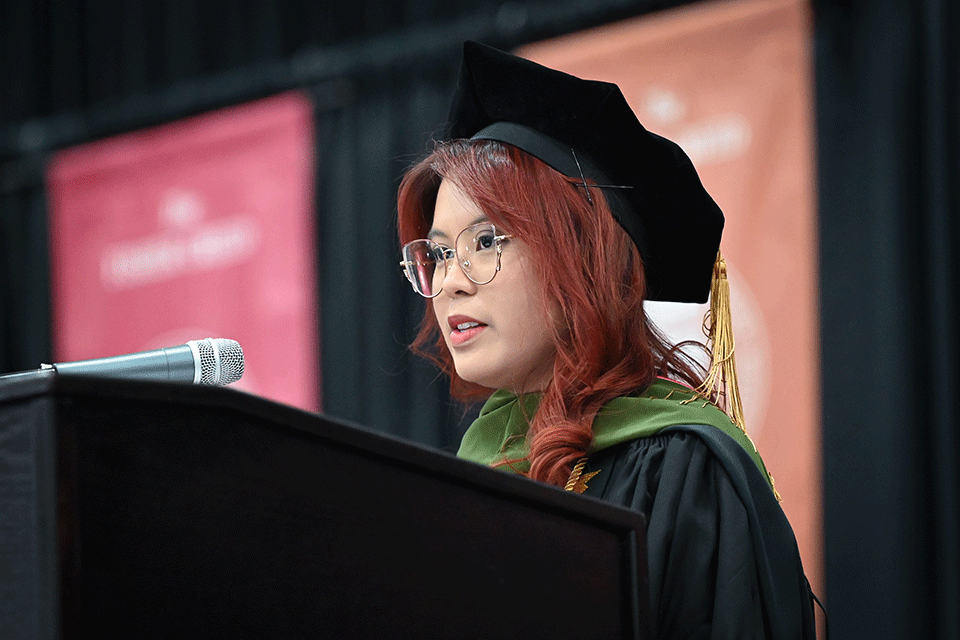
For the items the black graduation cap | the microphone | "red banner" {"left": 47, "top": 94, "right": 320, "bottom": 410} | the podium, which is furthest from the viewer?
"red banner" {"left": 47, "top": 94, "right": 320, "bottom": 410}

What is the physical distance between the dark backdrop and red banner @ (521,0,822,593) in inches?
2.7

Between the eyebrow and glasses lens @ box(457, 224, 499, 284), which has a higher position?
the eyebrow

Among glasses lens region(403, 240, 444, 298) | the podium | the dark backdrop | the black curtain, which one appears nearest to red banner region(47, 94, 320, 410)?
the dark backdrop

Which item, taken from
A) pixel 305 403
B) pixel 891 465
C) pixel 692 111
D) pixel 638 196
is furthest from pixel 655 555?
pixel 305 403

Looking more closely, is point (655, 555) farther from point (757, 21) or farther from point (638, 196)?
point (757, 21)

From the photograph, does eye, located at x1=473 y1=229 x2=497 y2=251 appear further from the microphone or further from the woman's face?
the microphone

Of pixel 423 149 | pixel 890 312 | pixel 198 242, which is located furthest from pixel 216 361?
pixel 198 242

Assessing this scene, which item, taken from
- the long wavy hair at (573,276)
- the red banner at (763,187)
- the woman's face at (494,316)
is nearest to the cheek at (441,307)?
the woman's face at (494,316)

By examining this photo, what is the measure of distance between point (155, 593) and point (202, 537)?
0.15ft

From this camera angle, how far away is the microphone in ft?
3.22

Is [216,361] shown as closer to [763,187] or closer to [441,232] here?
[441,232]

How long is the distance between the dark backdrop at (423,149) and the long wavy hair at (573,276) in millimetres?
362

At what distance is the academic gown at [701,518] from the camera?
115 centimetres

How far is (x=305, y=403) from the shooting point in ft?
12.3
